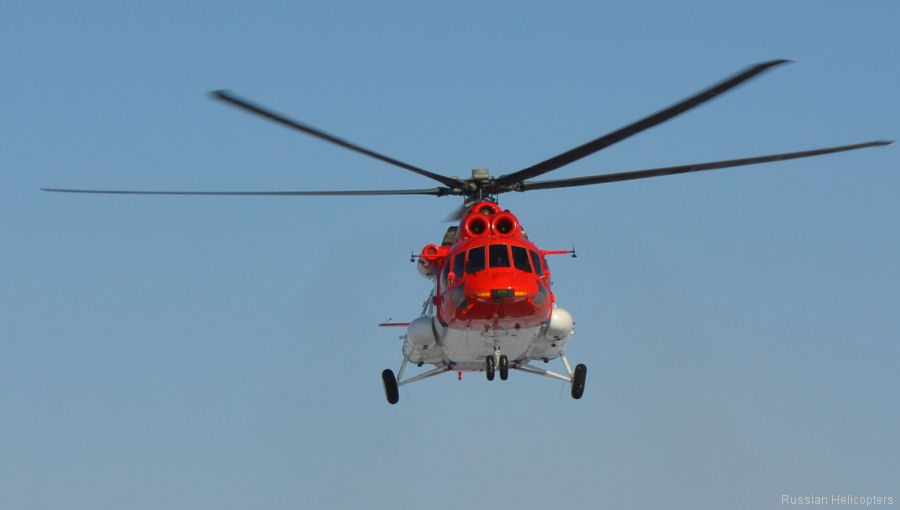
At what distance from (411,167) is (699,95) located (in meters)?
7.31

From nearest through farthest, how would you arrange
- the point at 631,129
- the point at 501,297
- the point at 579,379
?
the point at 631,129 < the point at 501,297 < the point at 579,379

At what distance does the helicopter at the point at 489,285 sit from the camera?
23234 millimetres

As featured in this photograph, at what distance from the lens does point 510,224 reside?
24.8 m

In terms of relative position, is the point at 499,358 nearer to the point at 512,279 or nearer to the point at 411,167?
the point at 512,279

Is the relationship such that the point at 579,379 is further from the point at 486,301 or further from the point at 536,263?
the point at 486,301

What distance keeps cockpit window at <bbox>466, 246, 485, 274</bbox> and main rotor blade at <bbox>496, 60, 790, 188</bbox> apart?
1.74 m

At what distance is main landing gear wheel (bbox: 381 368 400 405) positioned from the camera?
1072 inches

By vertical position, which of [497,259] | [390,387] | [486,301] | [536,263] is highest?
[497,259]

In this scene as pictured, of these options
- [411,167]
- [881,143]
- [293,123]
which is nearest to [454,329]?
[411,167]

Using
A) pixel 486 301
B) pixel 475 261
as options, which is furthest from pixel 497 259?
pixel 486 301

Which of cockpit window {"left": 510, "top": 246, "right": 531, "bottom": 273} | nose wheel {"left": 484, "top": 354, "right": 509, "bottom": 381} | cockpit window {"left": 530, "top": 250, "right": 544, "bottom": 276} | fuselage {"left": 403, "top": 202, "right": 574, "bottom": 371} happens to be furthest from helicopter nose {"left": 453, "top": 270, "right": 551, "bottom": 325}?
nose wheel {"left": 484, "top": 354, "right": 509, "bottom": 381}

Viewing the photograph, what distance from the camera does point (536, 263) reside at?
24.3m

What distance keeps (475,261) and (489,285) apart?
806 mm

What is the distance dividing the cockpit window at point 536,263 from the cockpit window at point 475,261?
0.94 metres
